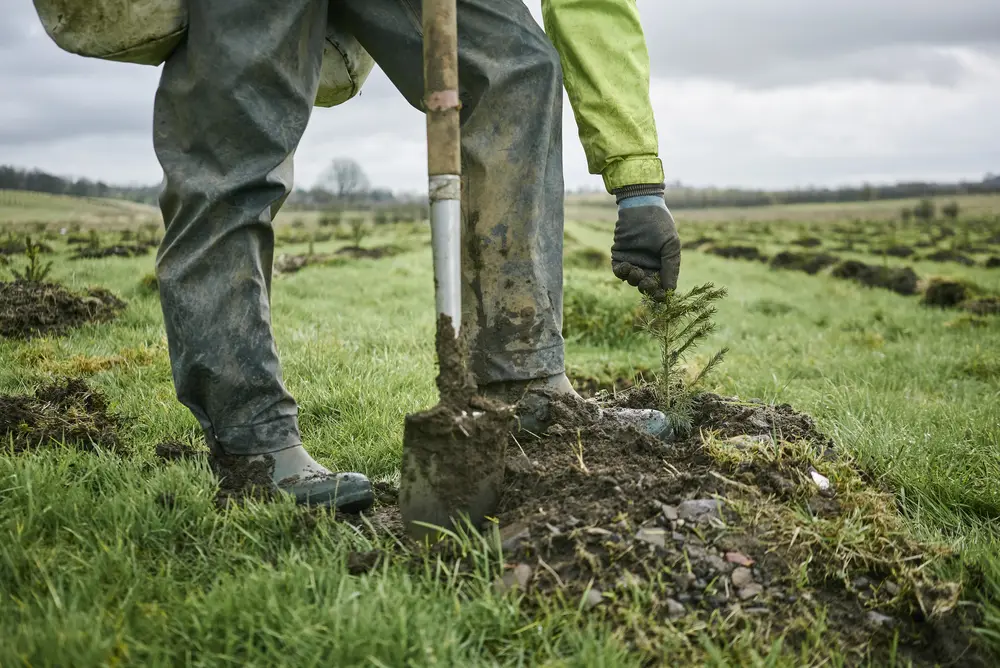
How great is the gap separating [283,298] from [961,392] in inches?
252

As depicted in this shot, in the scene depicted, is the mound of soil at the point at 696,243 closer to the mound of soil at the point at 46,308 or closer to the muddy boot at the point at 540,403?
the mound of soil at the point at 46,308

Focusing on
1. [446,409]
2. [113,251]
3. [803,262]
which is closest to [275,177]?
[446,409]

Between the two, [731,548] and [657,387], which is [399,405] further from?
[731,548]

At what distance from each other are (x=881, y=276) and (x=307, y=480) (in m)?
15.7

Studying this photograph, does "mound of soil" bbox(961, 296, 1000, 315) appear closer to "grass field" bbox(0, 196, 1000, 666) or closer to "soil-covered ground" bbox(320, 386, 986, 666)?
"grass field" bbox(0, 196, 1000, 666)

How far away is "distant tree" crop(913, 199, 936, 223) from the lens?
2146 inches

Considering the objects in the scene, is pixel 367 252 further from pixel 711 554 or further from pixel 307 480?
pixel 711 554

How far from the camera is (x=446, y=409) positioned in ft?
6.40

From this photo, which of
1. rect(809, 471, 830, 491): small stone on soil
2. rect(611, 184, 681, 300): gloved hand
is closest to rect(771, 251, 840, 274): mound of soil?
rect(611, 184, 681, 300): gloved hand

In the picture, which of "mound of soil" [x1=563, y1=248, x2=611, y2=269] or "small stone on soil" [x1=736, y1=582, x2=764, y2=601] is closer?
"small stone on soil" [x1=736, y1=582, x2=764, y2=601]

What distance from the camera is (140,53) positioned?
2221mm

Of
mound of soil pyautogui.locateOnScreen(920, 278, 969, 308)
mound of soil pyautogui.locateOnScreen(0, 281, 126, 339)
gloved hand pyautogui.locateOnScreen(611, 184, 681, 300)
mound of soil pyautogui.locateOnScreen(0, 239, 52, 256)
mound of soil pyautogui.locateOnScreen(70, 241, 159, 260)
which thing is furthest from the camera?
mound of soil pyautogui.locateOnScreen(920, 278, 969, 308)

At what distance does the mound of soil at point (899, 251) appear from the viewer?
79.5 feet

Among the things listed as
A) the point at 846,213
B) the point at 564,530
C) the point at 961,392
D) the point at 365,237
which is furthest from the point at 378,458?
the point at 846,213
